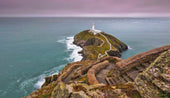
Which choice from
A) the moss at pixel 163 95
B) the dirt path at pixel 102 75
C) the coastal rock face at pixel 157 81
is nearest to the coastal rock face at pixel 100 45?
the dirt path at pixel 102 75

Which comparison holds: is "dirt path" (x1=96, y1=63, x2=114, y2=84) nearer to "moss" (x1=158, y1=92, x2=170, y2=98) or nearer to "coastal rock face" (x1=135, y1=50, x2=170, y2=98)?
"coastal rock face" (x1=135, y1=50, x2=170, y2=98)

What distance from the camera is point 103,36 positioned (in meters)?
80.9

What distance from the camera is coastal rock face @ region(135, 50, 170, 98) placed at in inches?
265

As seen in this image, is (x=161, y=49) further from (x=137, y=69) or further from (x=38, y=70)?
(x=38, y=70)

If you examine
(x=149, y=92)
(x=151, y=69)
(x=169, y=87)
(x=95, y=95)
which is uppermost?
(x=151, y=69)

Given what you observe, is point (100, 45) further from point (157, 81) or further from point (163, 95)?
point (163, 95)

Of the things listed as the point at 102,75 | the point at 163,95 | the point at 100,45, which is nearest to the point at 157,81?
the point at 163,95

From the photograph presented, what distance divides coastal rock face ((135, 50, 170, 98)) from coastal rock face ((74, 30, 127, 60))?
4239cm

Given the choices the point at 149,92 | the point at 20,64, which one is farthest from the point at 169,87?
the point at 20,64

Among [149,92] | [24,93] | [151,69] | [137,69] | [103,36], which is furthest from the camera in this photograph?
[103,36]

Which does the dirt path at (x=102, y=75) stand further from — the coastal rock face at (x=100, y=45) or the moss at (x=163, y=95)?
the coastal rock face at (x=100, y=45)

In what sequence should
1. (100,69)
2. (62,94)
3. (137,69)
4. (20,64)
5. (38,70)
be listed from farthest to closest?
(20,64) < (38,70) < (100,69) < (137,69) < (62,94)

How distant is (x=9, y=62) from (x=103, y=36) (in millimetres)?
58369

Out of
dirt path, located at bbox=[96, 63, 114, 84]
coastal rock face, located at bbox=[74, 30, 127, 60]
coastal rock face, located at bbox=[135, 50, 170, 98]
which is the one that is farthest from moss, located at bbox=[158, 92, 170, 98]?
coastal rock face, located at bbox=[74, 30, 127, 60]
